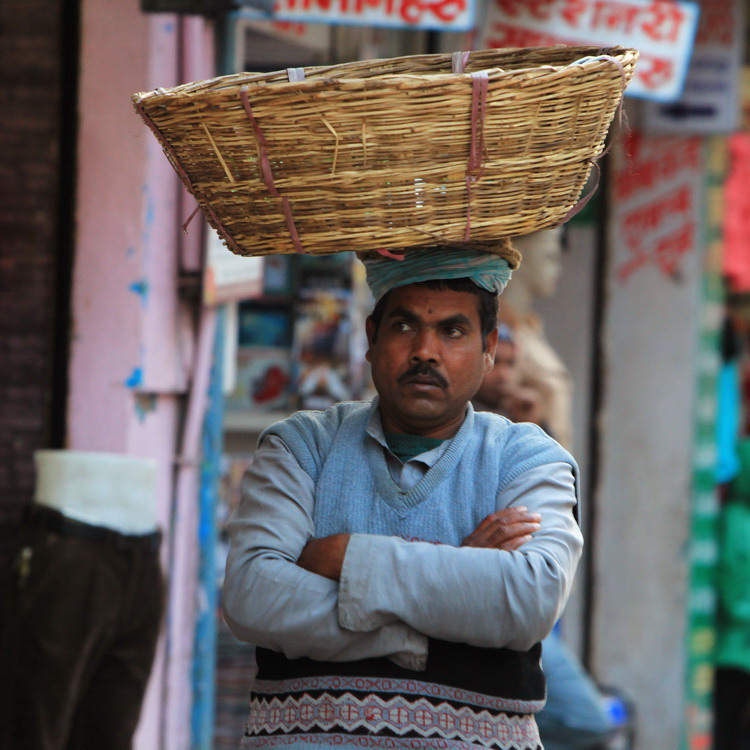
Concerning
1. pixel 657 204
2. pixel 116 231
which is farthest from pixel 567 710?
pixel 657 204

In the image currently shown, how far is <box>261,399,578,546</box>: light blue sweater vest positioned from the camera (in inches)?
94.3

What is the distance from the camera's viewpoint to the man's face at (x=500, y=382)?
512cm

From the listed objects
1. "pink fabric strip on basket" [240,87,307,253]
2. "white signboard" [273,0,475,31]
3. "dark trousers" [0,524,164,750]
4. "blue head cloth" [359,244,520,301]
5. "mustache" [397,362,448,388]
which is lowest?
"dark trousers" [0,524,164,750]

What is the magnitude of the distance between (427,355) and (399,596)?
0.48 m

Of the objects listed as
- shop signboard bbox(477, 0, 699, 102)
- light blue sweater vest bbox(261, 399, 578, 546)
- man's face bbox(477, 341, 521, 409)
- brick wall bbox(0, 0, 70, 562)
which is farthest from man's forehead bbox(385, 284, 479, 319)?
shop signboard bbox(477, 0, 699, 102)

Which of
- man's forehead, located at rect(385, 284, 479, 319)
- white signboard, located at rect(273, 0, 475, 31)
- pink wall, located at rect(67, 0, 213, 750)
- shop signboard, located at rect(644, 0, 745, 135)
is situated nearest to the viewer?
man's forehead, located at rect(385, 284, 479, 319)

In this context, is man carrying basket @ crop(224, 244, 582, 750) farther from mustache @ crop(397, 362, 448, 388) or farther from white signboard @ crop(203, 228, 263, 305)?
white signboard @ crop(203, 228, 263, 305)

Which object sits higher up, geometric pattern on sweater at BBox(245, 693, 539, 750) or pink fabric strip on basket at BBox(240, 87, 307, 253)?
pink fabric strip on basket at BBox(240, 87, 307, 253)

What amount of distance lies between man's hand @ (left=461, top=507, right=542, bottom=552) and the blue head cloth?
0.47 meters

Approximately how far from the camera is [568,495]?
2.41m

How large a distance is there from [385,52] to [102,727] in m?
3.74

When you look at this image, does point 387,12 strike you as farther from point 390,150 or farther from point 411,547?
point 411,547

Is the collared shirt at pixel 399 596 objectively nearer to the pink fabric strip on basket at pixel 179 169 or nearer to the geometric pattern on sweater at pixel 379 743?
the geometric pattern on sweater at pixel 379 743

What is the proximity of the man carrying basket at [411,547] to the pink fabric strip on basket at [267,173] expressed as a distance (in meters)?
0.28
